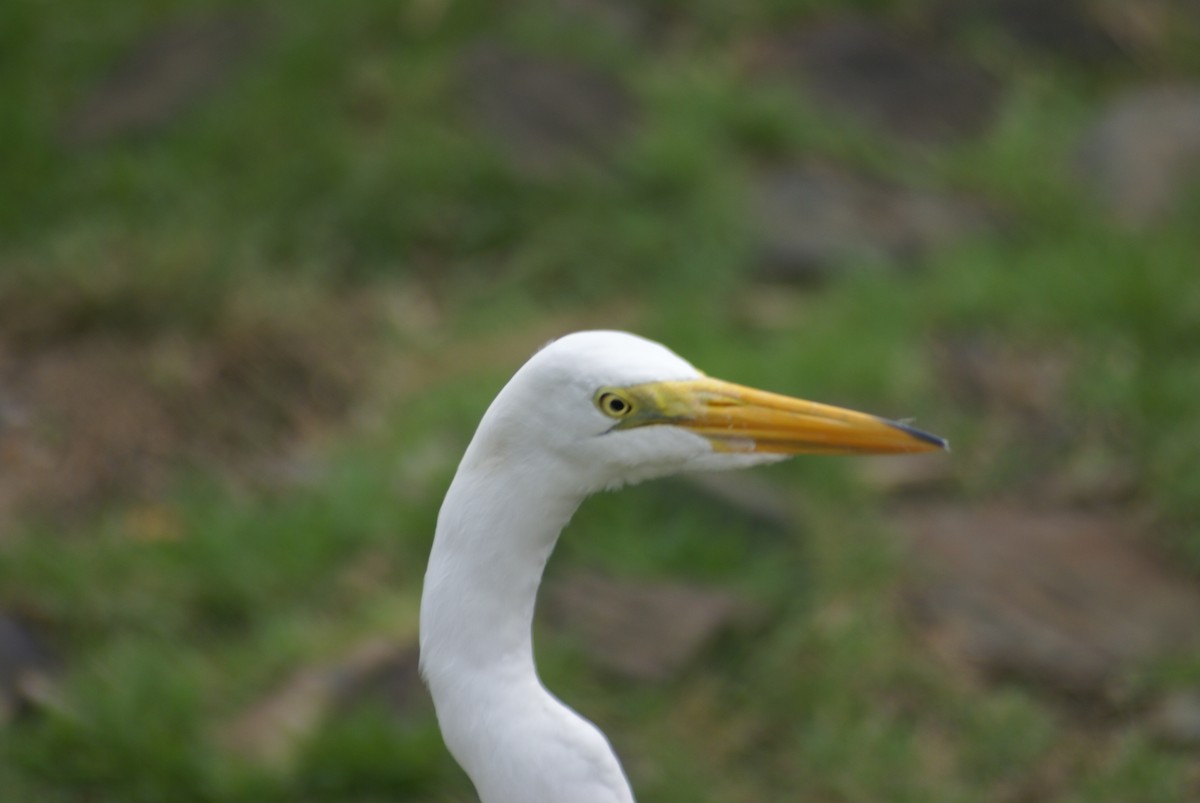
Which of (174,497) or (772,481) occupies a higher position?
(174,497)

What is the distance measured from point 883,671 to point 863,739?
0.25 metres

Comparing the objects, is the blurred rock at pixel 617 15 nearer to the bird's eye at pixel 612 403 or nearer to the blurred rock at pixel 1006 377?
the blurred rock at pixel 1006 377

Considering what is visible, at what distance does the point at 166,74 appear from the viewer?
6.14 meters

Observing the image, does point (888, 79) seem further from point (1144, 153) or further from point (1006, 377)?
point (1006, 377)

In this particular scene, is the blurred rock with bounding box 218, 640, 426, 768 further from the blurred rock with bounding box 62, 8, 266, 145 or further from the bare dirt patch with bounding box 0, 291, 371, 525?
the blurred rock with bounding box 62, 8, 266, 145

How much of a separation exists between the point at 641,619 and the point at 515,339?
1.56m

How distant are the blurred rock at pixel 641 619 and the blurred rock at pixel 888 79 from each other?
119 inches

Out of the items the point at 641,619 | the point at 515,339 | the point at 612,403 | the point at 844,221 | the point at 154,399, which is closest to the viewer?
the point at 612,403

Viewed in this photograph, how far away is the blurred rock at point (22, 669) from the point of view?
11.4 feet

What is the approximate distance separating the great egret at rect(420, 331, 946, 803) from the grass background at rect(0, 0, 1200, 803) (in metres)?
1.34

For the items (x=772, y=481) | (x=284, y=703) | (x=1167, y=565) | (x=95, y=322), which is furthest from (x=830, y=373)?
(x=95, y=322)

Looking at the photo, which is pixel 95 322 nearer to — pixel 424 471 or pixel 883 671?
pixel 424 471

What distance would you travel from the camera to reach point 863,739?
353cm

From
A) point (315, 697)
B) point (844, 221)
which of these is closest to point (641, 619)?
point (315, 697)
